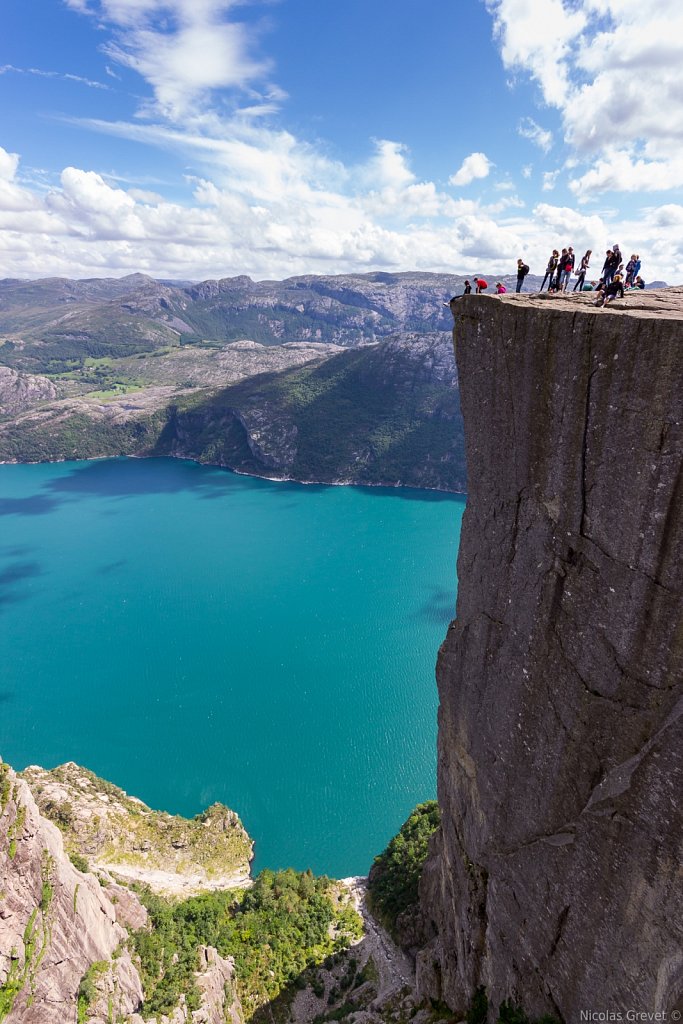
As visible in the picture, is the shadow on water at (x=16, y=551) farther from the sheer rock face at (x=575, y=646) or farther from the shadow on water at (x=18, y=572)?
the sheer rock face at (x=575, y=646)

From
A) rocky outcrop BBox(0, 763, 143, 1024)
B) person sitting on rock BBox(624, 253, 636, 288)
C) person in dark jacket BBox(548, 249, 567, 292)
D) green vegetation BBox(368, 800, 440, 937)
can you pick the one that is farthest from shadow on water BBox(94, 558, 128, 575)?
person sitting on rock BBox(624, 253, 636, 288)

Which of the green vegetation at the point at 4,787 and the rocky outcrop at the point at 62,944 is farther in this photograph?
the green vegetation at the point at 4,787

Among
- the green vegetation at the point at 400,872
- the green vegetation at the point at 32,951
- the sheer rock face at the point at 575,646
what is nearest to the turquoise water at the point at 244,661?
the green vegetation at the point at 400,872

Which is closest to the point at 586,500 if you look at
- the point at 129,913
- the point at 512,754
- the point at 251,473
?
the point at 512,754

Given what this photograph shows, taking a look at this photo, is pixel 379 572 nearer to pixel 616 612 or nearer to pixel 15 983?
pixel 15 983

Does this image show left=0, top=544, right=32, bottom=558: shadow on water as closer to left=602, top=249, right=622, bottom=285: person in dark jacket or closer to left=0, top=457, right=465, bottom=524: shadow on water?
left=0, top=457, right=465, bottom=524: shadow on water

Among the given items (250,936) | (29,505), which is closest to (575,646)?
(250,936)
